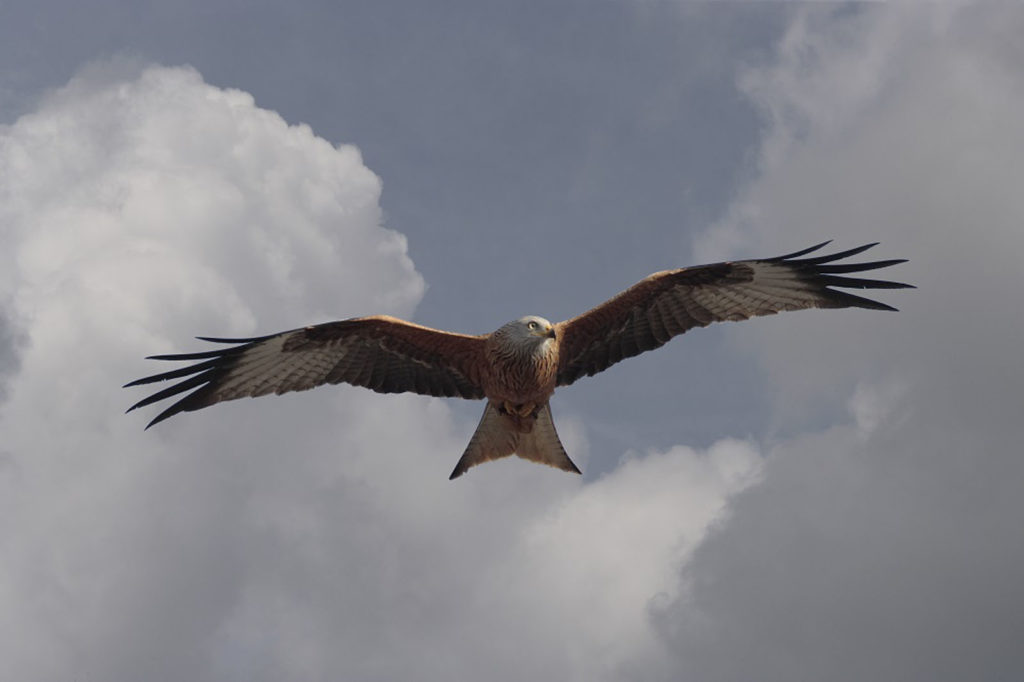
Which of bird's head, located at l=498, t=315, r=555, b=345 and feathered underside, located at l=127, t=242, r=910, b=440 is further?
feathered underside, located at l=127, t=242, r=910, b=440

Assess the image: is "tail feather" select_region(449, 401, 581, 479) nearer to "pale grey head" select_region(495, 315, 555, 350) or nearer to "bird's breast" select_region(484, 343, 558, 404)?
→ "bird's breast" select_region(484, 343, 558, 404)

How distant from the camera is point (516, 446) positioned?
12.1m

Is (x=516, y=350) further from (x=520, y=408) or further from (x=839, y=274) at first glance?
(x=839, y=274)

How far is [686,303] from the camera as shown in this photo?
39.2 ft

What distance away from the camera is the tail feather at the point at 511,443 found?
12.0m

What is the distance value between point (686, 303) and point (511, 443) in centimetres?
262

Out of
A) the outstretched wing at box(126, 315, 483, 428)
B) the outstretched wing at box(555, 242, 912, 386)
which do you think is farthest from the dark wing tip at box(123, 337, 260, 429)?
the outstretched wing at box(555, 242, 912, 386)

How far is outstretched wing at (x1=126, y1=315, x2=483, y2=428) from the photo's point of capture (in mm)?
12102

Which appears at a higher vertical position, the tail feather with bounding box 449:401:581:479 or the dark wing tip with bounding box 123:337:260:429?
the dark wing tip with bounding box 123:337:260:429

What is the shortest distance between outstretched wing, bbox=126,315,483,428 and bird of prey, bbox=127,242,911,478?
0.04ft

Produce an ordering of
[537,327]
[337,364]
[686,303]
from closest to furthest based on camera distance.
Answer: [537,327], [686,303], [337,364]

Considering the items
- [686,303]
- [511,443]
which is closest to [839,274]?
[686,303]

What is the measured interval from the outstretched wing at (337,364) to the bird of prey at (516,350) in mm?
12

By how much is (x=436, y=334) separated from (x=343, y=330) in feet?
3.78
